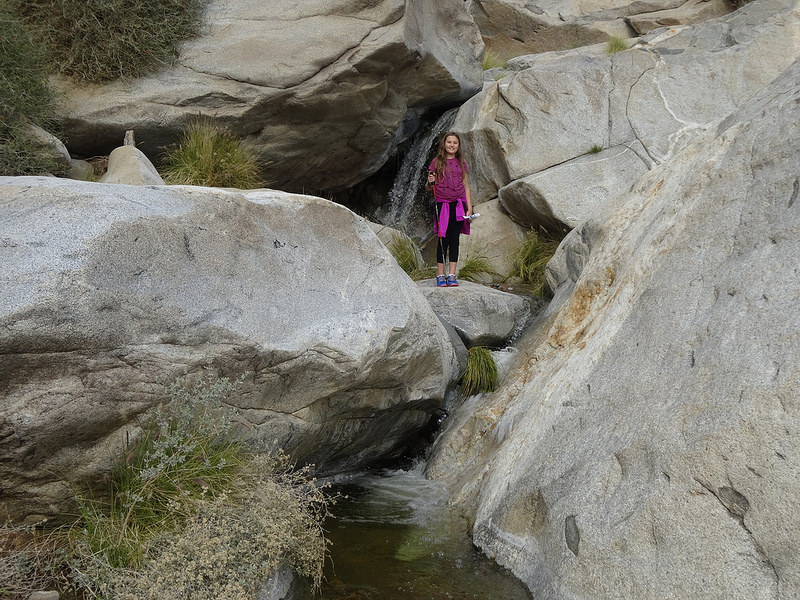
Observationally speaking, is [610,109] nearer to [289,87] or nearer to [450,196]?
[450,196]

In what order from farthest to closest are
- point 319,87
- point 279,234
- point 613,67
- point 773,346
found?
1. point 613,67
2. point 319,87
3. point 279,234
4. point 773,346

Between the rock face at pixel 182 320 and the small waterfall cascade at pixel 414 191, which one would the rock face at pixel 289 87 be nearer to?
the small waterfall cascade at pixel 414 191

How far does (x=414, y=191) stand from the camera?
11016mm

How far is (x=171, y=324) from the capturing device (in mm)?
3775

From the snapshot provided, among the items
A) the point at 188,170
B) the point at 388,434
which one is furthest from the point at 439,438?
the point at 188,170

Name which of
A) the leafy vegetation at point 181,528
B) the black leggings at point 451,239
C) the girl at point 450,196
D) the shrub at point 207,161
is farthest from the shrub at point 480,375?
the shrub at point 207,161

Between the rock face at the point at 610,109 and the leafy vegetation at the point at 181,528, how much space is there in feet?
19.8

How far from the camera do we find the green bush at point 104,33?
8.11 meters

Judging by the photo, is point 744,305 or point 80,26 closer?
point 744,305

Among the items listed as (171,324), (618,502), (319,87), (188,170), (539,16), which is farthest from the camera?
(539,16)

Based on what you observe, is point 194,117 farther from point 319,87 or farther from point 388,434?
point 388,434

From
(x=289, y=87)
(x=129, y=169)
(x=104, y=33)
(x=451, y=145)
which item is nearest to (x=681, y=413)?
(x=451, y=145)

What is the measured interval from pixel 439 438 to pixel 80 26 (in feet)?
19.7

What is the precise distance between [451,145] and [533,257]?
1916 millimetres
